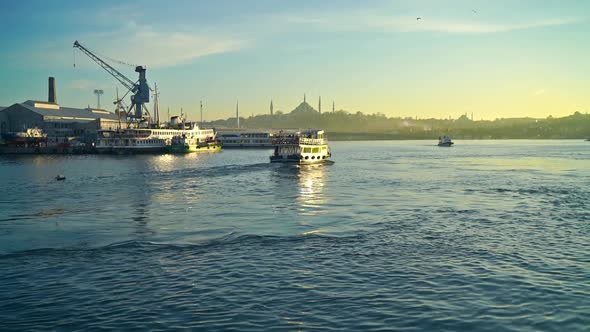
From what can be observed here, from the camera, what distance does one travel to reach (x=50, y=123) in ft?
432

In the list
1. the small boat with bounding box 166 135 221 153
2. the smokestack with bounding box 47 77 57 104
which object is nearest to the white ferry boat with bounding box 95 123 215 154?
the small boat with bounding box 166 135 221 153

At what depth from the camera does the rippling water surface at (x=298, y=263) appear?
12688mm

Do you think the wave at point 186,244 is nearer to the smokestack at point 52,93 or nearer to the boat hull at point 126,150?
the boat hull at point 126,150

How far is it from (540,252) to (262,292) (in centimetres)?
1060

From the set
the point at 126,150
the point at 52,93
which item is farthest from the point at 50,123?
the point at 126,150

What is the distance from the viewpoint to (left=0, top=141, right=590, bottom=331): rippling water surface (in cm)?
1269

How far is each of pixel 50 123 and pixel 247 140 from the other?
55.3m

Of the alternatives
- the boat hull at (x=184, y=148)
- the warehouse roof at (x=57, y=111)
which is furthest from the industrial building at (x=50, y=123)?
the boat hull at (x=184, y=148)

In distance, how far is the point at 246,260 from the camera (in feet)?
59.0

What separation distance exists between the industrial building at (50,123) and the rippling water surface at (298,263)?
10041cm

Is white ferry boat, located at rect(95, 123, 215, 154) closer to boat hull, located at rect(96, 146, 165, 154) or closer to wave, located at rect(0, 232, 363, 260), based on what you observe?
boat hull, located at rect(96, 146, 165, 154)

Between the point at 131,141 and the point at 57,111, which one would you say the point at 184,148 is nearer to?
the point at 131,141

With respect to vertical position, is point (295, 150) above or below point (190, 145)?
below

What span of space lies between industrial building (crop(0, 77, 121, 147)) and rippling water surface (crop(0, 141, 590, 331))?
100m
